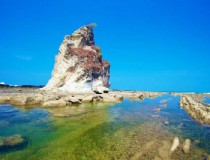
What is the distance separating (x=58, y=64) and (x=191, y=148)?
59.9 meters

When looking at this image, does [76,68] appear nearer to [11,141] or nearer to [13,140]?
[13,140]

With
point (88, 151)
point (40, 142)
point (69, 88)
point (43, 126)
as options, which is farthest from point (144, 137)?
point (69, 88)

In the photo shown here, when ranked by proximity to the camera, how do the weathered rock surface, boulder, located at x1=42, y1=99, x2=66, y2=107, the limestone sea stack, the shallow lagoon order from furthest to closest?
the limestone sea stack
boulder, located at x1=42, y1=99, x2=66, y2=107
the weathered rock surface
the shallow lagoon

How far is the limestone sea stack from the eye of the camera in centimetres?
6291

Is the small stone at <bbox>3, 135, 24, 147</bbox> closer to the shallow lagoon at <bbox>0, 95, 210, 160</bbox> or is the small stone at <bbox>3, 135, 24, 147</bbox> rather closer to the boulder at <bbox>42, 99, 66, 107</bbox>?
the shallow lagoon at <bbox>0, 95, 210, 160</bbox>

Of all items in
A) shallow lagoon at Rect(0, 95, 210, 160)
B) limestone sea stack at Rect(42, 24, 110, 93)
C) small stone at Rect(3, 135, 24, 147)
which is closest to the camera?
shallow lagoon at Rect(0, 95, 210, 160)

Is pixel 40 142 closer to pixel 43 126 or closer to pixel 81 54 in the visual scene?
pixel 43 126

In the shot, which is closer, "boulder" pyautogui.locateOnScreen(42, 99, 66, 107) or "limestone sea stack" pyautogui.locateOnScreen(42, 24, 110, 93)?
"boulder" pyautogui.locateOnScreen(42, 99, 66, 107)

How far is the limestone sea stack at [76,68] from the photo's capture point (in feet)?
206

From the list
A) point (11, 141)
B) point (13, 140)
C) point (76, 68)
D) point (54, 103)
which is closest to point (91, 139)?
point (13, 140)

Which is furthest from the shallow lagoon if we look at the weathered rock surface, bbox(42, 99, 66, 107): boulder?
bbox(42, 99, 66, 107): boulder

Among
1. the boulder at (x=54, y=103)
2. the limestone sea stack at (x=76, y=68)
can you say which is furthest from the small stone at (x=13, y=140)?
the limestone sea stack at (x=76, y=68)

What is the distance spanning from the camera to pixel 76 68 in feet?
216

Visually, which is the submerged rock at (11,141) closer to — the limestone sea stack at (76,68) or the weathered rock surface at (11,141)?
the weathered rock surface at (11,141)
